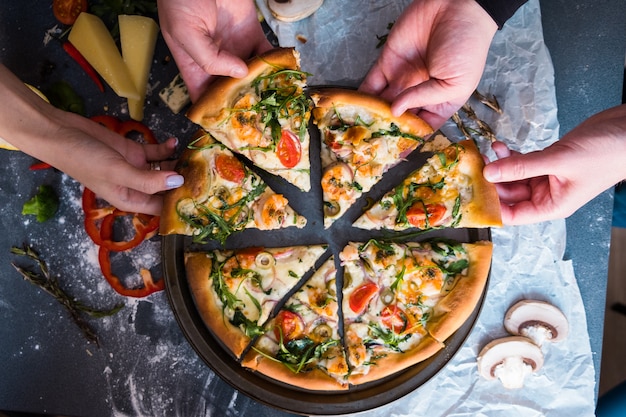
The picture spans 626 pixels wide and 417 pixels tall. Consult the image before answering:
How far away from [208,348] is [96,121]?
1.84 meters

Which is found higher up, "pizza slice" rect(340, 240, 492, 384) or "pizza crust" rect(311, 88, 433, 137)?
"pizza crust" rect(311, 88, 433, 137)

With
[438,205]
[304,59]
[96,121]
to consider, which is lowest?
[438,205]

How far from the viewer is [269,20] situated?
403 centimetres

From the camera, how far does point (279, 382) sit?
3752 millimetres

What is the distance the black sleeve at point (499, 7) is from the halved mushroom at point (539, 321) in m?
1.95

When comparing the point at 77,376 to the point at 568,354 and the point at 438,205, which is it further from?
the point at 568,354

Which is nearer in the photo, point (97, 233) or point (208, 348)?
point (208, 348)

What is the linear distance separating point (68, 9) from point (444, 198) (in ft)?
10.1

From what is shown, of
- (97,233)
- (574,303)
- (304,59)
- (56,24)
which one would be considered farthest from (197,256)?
(574,303)

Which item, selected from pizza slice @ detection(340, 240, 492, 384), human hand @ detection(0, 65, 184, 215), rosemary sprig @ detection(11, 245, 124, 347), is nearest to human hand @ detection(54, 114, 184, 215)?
human hand @ detection(0, 65, 184, 215)

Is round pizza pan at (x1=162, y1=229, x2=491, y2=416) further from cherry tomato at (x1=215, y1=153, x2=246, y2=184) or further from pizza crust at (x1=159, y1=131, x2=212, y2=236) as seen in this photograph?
cherry tomato at (x1=215, y1=153, x2=246, y2=184)

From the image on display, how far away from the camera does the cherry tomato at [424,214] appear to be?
12.1 ft

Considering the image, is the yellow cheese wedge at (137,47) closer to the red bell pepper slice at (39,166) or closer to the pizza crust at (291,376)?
the red bell pepper slice at (39,166)

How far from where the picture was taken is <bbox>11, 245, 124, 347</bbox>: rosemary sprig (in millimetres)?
4012
